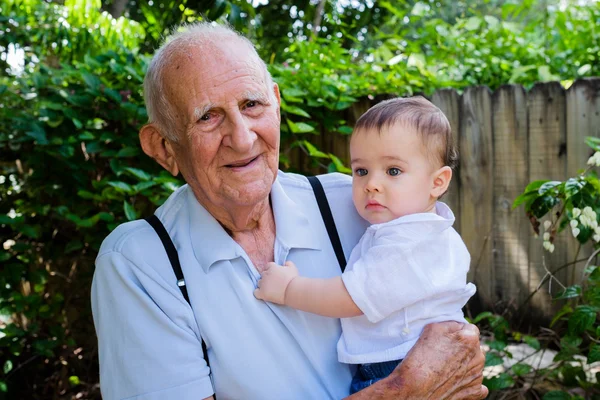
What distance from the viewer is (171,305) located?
168 centimetres

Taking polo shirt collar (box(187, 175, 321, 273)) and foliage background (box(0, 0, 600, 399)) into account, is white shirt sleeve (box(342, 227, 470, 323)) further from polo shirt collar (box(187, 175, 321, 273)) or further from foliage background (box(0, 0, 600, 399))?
foliage background (box(0, 0, 600, 399))

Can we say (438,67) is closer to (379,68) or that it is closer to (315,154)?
(379,68)

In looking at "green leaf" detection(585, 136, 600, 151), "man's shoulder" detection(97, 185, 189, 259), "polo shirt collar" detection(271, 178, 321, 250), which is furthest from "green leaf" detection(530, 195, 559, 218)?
"man's shoulder" detection(97, 185, 189, 259)

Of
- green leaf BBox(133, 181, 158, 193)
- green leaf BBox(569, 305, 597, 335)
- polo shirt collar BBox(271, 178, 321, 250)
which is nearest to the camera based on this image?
polo shirt collar BBox(271, 178, 321, 250)

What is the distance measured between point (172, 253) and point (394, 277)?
0.66m

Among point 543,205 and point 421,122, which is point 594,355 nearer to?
point 543,205

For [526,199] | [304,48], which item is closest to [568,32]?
[304,48]

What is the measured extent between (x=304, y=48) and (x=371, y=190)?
7.10 feet

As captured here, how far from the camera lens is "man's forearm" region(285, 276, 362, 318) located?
167 centimetres

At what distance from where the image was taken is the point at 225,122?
69.8 inches

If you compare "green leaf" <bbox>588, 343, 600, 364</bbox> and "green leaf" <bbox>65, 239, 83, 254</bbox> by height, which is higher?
"green leaf" <bbox>65, 239, 83, 254</bbox>

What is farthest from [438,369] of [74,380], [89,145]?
[74,380]

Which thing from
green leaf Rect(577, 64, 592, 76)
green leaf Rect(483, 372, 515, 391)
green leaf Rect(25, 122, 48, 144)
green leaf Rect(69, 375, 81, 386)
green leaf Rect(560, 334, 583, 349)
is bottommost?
green leaf Rect(69, 375, 81, 386)

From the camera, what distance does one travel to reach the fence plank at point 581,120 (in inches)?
127
